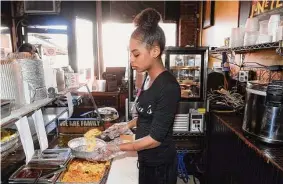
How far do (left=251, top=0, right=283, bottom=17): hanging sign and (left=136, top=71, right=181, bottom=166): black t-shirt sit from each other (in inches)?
63.8

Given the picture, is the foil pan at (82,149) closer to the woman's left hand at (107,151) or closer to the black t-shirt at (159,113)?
the woman's left hand at (107,151)

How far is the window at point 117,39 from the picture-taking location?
616 centimetres

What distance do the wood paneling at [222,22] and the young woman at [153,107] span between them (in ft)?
8.06

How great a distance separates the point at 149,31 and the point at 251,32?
1553 millimetres

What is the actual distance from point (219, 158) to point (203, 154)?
0.61m

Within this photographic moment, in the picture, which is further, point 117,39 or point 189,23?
point 117,39

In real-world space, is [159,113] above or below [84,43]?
below

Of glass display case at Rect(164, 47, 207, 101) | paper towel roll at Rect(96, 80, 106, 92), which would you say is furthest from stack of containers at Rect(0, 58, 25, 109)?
paper towel roll at Rect(96, 80, 106, 92)

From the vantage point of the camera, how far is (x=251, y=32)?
8.16 feet

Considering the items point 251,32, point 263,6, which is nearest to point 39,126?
point 251,32

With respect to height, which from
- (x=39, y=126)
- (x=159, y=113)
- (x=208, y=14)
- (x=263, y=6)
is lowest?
(x=39, y=126)

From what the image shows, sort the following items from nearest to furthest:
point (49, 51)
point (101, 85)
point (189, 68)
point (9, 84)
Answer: point (9, 84)
point (49, 51)
point (189, 68)
point (101, 85)

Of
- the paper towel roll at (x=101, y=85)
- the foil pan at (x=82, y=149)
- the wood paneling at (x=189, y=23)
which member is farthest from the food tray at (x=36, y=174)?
the wood paneling at (x=189, y=23)

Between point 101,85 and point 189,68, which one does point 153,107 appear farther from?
point 101,85
